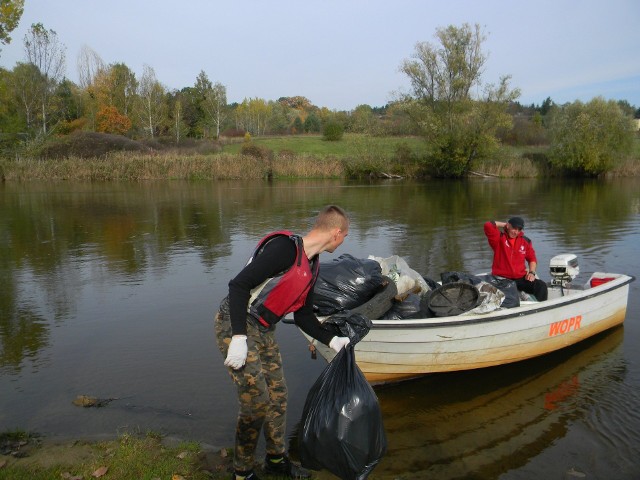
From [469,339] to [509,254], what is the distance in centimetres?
208

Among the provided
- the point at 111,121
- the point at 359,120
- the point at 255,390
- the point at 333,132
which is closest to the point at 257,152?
the point at 333,132

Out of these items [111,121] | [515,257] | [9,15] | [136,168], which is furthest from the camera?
[111,121]

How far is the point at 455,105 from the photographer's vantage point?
139 feet

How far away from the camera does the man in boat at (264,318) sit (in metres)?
3.32

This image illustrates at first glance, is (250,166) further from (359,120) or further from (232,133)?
(359,120)

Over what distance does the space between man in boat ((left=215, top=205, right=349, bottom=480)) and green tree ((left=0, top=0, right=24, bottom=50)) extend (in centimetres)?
3341

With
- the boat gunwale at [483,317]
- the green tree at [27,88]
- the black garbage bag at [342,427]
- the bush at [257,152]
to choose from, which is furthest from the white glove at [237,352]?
the green tree at [27,88]

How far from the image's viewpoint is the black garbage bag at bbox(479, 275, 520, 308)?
6066 mm

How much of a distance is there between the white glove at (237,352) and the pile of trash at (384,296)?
201 centimetres

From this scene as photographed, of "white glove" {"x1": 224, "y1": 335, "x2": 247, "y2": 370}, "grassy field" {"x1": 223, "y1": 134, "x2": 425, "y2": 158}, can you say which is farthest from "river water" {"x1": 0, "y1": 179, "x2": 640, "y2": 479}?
"grassy field" {"x1": 223, "y1": 134, "x2": 425, "y2": 158}

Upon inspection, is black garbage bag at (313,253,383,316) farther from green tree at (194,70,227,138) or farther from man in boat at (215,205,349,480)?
green tree at (194,70,227,138)

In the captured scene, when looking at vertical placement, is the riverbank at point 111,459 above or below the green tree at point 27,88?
below

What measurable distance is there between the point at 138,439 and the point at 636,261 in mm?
11557

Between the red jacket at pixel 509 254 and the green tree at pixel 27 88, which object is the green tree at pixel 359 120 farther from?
the red jacket at pixel 509 254
